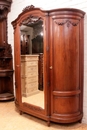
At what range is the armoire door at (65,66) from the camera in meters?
2.58

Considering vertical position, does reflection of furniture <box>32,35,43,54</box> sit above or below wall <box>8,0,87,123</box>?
below

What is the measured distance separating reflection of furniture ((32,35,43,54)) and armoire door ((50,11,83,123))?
9.2 inches

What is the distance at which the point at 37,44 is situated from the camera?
9.43 feet

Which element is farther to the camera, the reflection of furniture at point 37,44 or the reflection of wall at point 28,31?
the reflection of wall at point 28,31

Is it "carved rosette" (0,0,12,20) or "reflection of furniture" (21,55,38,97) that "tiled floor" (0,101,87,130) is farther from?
"carved rosette" (0,0,12,20)

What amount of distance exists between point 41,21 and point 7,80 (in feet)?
7.83

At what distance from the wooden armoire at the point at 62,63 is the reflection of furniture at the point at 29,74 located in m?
0.30

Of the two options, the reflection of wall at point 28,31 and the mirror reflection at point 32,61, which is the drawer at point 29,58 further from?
the reflection of wall at point 28,31

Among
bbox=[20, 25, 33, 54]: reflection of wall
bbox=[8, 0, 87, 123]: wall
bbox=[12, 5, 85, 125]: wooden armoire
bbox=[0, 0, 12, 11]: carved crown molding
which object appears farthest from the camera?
bbox=[0, 0, 12, 11]: carved crown molding

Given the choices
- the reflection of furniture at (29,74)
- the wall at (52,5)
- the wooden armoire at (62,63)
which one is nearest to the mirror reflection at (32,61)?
the reflection of furniture at (29,74)

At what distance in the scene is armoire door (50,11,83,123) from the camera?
258cm

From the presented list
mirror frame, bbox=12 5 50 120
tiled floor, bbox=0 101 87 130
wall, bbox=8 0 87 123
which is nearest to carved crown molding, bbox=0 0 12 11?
wall, bbox=8 0 87 123

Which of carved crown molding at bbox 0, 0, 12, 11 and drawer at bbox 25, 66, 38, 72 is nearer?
drawer at bbox 25, 66, 38, 72

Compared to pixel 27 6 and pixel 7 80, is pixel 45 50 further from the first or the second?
pixel 7 80
